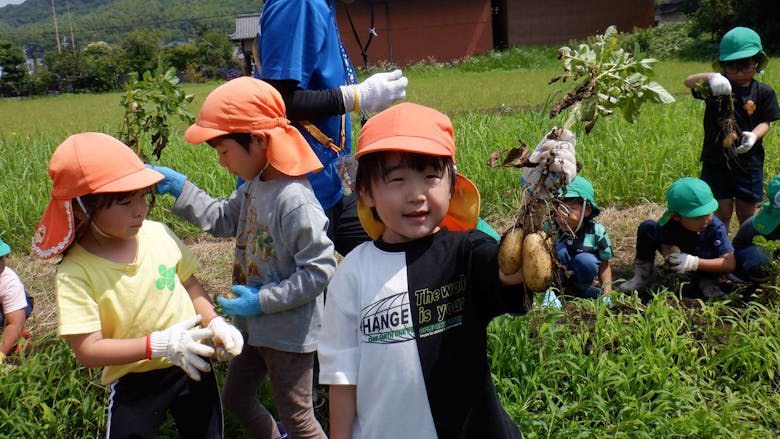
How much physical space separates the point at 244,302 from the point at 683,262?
253 cm

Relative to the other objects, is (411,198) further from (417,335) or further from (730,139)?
(730,139)

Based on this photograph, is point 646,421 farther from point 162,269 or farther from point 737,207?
point 737,207

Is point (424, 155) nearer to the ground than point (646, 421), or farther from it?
farther from it

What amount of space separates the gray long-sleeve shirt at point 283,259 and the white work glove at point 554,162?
2.70 ft

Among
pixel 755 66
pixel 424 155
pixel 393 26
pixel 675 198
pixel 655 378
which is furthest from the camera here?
pixel 393 26

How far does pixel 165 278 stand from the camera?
2.08 metres

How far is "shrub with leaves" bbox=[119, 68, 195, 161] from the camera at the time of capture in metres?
2.71

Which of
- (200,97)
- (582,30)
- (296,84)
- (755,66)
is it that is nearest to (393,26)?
(582,30)

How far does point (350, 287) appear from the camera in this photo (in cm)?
161

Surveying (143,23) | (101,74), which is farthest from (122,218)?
(143,23)

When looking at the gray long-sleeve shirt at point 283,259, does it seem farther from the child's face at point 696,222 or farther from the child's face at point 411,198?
the child's face at point 696,222

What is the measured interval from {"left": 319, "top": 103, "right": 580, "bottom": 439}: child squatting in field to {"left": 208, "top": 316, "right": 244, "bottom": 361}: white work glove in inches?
16.3

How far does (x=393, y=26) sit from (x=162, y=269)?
88.0 feet

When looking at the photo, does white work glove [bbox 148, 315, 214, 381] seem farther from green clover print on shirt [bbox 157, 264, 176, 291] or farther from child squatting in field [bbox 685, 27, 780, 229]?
child squatting in field [bbox 685, 27, 780, 229]
